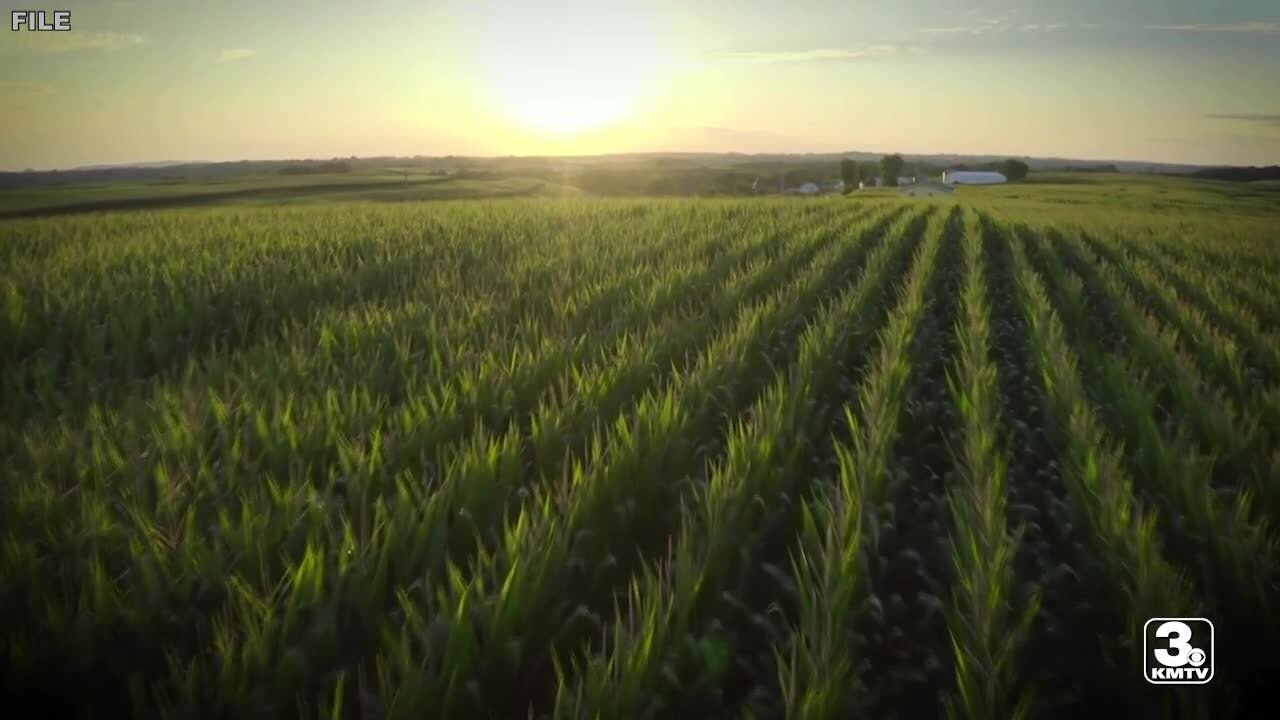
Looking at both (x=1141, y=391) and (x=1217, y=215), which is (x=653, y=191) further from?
(x=1141, y=391)

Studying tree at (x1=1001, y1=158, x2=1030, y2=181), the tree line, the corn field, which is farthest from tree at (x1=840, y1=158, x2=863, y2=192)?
the corn field

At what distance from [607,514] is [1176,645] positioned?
1.82 meters

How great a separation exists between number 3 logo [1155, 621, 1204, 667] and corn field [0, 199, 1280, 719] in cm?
12

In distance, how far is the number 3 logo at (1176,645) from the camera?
2287mm

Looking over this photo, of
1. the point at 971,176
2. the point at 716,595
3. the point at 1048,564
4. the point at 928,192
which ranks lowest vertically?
the point at 1048,564

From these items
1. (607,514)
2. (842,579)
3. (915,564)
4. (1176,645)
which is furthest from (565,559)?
(1176,645)

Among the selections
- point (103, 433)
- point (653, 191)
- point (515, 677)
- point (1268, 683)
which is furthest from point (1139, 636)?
point (653, 191)

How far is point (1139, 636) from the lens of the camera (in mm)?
2498

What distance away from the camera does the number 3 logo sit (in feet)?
7.50

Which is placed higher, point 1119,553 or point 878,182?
point 878,182

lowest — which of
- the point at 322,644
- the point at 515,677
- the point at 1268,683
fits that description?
the point at 1268,683

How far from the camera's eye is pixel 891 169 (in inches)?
3789

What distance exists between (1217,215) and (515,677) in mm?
18122

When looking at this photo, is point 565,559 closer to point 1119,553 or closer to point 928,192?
point 1119,553
